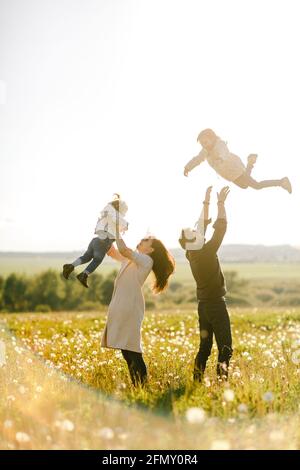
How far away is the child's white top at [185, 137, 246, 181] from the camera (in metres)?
8.39

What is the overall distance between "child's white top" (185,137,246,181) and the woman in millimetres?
1367

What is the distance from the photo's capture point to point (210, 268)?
790 centimetres

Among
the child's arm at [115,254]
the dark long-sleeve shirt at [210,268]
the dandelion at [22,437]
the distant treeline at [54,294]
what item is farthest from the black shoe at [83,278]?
the distant treeline at [54,294]

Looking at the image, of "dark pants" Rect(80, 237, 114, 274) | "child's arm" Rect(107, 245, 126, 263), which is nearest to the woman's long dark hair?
"child's arm" Rect(107, 245, 126, 263)

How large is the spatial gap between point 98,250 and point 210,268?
1.60 m

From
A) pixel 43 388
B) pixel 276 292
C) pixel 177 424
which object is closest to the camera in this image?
pixel 177 424

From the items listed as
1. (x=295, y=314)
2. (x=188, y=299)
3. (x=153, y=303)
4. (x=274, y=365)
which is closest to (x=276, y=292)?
(x=188, y=299)

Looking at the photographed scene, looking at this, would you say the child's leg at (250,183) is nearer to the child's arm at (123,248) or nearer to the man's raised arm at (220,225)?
the man's raised arm at (220,225)

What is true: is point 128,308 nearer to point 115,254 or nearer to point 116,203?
point 115,254

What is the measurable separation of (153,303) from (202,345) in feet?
124

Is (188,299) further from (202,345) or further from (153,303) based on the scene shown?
(202,345)

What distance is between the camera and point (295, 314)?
21.3 meters

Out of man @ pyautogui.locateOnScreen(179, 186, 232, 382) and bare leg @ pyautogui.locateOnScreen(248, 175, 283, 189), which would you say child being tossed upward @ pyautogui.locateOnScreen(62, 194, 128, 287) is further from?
bare leg @ pyautogui.locateOnScreen(248, 175, 283, 189)
